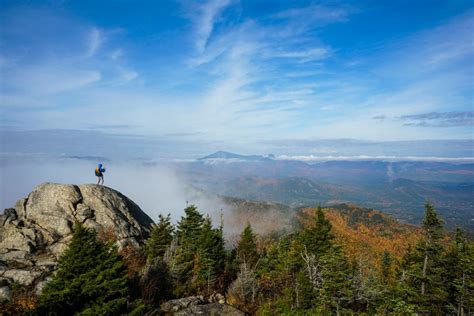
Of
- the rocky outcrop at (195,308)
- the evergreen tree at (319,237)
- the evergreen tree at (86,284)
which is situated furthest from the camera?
the evergreen tree at (319,237)

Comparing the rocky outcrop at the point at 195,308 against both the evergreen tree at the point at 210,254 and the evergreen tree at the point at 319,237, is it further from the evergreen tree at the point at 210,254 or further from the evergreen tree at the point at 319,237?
the evergreen tree at the point at 319,237

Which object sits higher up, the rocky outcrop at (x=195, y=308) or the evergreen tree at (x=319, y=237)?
the rocky outcrop at (x=195, y=308)

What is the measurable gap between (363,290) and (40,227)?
28.6 metres

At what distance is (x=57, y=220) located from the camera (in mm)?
28125

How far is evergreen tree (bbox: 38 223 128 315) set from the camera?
1189 cm

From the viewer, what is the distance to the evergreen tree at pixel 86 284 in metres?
11.9

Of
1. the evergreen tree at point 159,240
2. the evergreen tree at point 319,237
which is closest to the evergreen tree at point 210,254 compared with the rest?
the evergreen tree at point 159,240

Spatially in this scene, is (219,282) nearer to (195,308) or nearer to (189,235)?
(195,308)

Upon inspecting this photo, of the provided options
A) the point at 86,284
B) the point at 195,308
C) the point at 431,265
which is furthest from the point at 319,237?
the point at 86,284

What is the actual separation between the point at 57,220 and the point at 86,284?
18.9 meters

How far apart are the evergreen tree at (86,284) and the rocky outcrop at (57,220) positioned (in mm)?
10350

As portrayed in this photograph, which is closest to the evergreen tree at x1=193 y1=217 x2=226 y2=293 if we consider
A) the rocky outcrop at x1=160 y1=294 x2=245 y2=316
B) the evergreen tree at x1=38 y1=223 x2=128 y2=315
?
the rocky outcrop at x1=160 y1=294 x2=245 y2=316

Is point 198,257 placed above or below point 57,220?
below

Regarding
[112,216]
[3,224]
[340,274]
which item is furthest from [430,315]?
[3,224]
